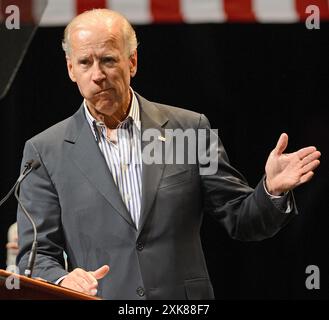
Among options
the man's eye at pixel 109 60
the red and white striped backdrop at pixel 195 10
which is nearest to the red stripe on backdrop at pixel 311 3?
the red and white striped backdrop at pixel 195 10

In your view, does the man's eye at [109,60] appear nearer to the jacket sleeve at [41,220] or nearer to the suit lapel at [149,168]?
the suit lapel at [149,168]

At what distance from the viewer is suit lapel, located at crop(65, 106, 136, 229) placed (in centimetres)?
230

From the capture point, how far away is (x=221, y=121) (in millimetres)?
3332

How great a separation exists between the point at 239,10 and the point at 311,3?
0.25 metres

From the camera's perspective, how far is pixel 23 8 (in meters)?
3.24

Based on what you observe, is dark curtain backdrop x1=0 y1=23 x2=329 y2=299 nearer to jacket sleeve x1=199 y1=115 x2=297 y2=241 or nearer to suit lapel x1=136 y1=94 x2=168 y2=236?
suit lapel x1=136 y1=94 x2=168 y2=236

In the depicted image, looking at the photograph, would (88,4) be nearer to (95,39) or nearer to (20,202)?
(95,39)

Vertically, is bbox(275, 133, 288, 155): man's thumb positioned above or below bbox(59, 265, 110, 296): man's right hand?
above

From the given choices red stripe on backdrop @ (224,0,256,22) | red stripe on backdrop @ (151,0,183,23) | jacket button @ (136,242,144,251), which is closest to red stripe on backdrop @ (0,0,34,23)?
red stripe on backdrop @ (151,0,183,23)

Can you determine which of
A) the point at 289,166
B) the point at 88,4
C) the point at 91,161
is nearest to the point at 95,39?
the point at 91,161
